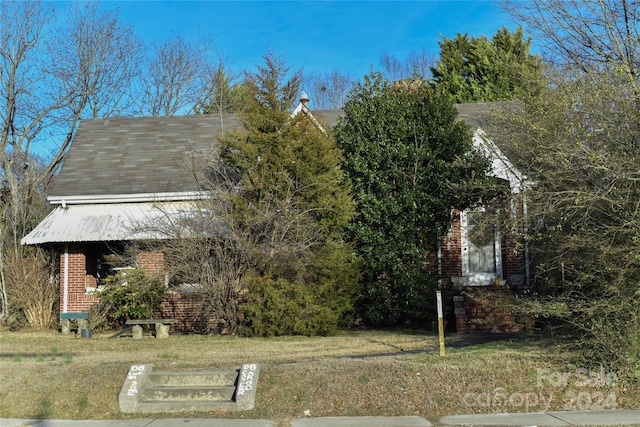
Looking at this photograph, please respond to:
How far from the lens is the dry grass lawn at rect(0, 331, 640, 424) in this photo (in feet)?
26.5

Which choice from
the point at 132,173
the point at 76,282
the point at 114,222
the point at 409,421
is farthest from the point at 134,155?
the point at 409,421

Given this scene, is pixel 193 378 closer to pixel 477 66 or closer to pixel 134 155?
pixel 134 155

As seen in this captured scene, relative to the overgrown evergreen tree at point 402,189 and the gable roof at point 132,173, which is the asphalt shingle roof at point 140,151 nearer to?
the gable roof at point 132,173

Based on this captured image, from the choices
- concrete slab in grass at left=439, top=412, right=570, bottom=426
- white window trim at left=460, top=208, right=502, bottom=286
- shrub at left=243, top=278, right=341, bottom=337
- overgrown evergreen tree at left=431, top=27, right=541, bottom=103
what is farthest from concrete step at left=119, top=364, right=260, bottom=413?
overgrown evergreen tree at left=431, top=27, right=541, bottom=103

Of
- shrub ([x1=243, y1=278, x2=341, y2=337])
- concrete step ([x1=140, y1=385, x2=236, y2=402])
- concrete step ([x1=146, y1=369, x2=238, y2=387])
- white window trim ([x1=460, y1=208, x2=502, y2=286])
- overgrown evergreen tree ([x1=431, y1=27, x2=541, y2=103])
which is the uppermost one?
overgrown evergreen tree ([x1=431, y1=27, x2=541, y2=103])

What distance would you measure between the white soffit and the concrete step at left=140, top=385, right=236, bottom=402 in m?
6.12

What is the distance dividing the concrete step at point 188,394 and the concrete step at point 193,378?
0.22 meters

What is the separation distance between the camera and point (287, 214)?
1384 centimetres

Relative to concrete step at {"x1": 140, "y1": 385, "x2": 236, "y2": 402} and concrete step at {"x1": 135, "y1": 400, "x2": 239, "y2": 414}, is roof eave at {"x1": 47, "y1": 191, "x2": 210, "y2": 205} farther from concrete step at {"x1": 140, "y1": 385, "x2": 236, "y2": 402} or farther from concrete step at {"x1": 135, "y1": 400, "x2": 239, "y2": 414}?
concrete step at {"x1": 135, "y1": 400, "x2": 239, "y2": 414}

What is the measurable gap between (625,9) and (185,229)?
9.56 m

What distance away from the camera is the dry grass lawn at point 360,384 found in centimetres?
806

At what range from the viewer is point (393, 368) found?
9.03 metres

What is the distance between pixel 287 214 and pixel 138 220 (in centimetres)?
476

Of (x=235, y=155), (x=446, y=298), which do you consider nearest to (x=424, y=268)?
(x=446, y=298)
